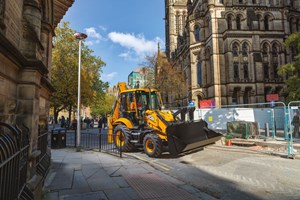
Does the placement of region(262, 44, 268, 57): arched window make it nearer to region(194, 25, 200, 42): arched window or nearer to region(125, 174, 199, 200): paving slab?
region(194, 25, 200, 42): arched window

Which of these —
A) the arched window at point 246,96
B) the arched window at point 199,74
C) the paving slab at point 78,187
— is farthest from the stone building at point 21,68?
the arched window at point 199,74

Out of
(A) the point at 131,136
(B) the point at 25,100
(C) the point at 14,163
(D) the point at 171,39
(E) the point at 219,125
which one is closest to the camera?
(C) the point at 14,163

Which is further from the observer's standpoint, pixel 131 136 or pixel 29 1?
pixel 131 136

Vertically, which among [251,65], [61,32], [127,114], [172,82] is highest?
[61,32]

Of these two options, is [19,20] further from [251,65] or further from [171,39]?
[171,39]

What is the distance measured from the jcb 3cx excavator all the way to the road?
748mm

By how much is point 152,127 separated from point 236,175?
4082 millimetres

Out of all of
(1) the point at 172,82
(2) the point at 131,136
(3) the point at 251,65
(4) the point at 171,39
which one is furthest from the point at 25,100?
(4) the point at 171,39

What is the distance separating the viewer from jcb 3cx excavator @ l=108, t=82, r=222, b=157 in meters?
8.16

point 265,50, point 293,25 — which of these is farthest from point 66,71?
point 293,25

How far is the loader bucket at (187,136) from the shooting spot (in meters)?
7.99

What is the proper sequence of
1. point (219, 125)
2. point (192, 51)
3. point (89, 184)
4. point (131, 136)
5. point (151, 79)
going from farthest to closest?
point (192, 51)
point (151, 79)
point (219, 125)
point (131, 136)
point (89, 184)

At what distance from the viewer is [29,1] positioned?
4430mm

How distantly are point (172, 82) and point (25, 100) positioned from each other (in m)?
27.7
